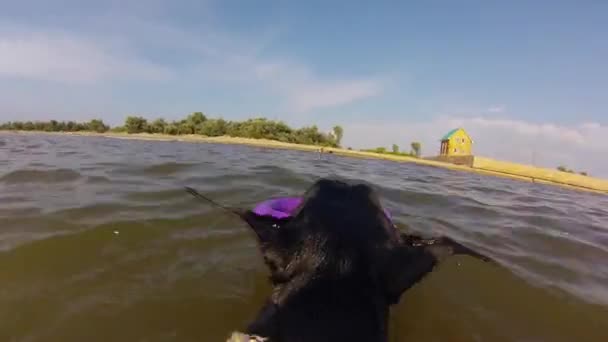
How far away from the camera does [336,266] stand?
7.40ft

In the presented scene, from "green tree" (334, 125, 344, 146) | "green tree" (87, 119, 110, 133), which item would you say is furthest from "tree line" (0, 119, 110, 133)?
"green tree" (334, 125, 344, 146)

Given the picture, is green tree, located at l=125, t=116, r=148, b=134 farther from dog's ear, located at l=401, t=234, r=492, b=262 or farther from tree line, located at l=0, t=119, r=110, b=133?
dog's ear, located at l=401, t=234, r=492, b=262

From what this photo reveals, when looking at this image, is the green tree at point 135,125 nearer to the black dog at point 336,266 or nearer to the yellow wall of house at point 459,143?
the yellow wall of house at point 459,143

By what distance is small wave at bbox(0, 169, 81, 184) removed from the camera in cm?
735

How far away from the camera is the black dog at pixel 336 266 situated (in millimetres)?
1963

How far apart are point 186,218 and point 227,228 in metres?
0.65

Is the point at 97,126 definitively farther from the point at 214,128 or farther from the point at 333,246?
the point at 333,246

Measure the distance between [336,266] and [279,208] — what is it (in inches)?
52.1

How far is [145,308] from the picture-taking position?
115 inches

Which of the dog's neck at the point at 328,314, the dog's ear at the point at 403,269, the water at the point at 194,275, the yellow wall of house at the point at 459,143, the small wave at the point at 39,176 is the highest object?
the yellow wall of house at the point at 459,143

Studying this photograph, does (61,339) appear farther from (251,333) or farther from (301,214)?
(301,214)

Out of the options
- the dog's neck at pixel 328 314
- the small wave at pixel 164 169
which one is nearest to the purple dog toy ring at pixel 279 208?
the dog's neck at pixel 328 314

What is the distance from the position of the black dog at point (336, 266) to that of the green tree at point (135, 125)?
190ft

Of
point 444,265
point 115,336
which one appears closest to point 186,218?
point 115,336
